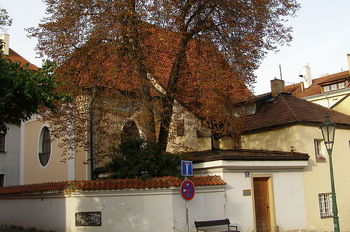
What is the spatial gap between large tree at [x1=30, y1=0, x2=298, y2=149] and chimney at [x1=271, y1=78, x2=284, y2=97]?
22.4 feet

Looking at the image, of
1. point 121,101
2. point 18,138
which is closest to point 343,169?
point 121,101

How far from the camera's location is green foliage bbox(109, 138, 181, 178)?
49.7 ft

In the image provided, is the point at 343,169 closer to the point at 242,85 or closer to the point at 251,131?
the point at 251,131

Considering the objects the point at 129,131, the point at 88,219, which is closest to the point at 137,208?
the point at 88,219

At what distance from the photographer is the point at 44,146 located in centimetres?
2420

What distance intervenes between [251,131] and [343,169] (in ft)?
16.4

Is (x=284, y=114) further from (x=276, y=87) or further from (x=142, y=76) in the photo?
(x=142, y=76)

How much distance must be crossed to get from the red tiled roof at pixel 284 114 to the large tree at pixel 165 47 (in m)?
4.08

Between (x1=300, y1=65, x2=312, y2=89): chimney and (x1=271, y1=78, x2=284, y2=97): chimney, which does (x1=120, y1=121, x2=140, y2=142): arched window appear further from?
(x1=300, y1=65, x2=312, y2=89): chimney

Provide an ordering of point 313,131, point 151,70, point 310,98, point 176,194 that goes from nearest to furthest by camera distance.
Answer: point 176,194
point 151,70
point 313,131
point 310,98

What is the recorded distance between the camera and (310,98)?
4578 cm

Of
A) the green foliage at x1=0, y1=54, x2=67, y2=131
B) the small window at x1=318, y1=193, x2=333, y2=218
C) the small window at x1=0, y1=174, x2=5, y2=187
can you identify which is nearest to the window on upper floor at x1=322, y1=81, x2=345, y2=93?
the small window at x1=318, y1=193, x2=333, y2=218

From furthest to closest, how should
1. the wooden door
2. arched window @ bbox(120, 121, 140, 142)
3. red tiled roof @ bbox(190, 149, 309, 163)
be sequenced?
arched window @ bbox(120, 121, 140, 142), the wooden door, red tiled roof @ bbox(190, 149, 309, 163)

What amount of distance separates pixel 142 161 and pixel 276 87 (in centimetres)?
1238
